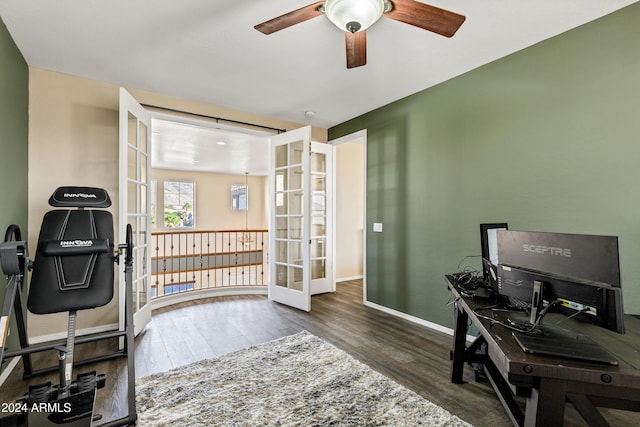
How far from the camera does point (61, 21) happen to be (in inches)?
87.5

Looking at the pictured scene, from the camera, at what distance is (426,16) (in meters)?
1.68

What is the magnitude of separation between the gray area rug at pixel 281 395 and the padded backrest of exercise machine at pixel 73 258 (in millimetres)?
803

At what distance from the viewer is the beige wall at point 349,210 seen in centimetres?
565

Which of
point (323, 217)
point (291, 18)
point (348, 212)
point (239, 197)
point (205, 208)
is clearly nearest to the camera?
point (291, 18)

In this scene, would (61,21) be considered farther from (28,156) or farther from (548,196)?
(548,196)

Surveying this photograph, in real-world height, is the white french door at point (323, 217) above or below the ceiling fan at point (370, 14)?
below

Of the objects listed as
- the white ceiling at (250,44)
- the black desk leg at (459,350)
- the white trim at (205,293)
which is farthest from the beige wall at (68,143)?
the black desk leg at (459,350)

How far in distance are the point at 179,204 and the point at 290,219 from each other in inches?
264

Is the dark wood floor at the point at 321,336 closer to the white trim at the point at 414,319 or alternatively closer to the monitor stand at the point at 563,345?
the white trim at the point at 414,319

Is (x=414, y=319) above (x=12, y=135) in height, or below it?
below

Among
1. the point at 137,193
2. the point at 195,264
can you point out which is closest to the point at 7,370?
the point at 137,193

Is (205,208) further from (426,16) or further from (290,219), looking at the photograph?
(426,16)

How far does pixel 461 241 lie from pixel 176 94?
12.2ft

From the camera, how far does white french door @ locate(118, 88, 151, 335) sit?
2.77 metres
